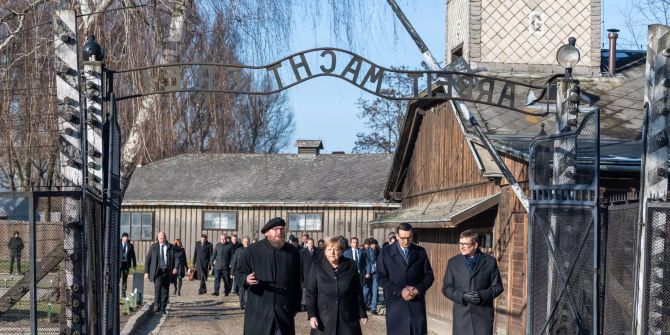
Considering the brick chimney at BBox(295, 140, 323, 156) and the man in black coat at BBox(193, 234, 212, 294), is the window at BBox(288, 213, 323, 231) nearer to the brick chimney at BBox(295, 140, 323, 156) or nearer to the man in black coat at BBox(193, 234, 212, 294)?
the brick chimney at BBox(295, 140, 323, 156)

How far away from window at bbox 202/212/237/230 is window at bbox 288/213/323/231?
248cm

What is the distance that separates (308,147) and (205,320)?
2850 centimetres

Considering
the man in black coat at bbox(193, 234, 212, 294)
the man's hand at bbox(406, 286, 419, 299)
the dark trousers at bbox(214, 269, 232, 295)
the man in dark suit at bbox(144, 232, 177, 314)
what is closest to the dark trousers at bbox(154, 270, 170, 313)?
the man in dark suit at bbox(144, 232, 177, 314)

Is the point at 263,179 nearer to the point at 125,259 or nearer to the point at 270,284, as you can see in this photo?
the point at 125,259

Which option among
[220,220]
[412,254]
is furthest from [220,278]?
[412,254]

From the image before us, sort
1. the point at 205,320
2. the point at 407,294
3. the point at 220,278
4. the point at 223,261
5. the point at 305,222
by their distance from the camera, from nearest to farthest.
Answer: the point at 407,294 < the point at 205,320 < the point at 223,261 < the point at 220,278 < the point at 305,222

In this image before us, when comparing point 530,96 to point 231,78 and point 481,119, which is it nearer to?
point 231,78

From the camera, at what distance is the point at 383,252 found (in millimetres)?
13711

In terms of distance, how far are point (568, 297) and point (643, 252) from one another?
4.48 ft

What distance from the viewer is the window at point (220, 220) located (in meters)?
47.2

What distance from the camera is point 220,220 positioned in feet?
155

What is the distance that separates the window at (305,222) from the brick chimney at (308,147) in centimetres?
632

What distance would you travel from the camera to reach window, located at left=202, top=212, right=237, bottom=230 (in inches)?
1857

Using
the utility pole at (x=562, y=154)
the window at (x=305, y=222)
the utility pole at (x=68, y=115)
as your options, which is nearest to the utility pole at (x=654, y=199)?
the utility pole at (x=562, y=154)
